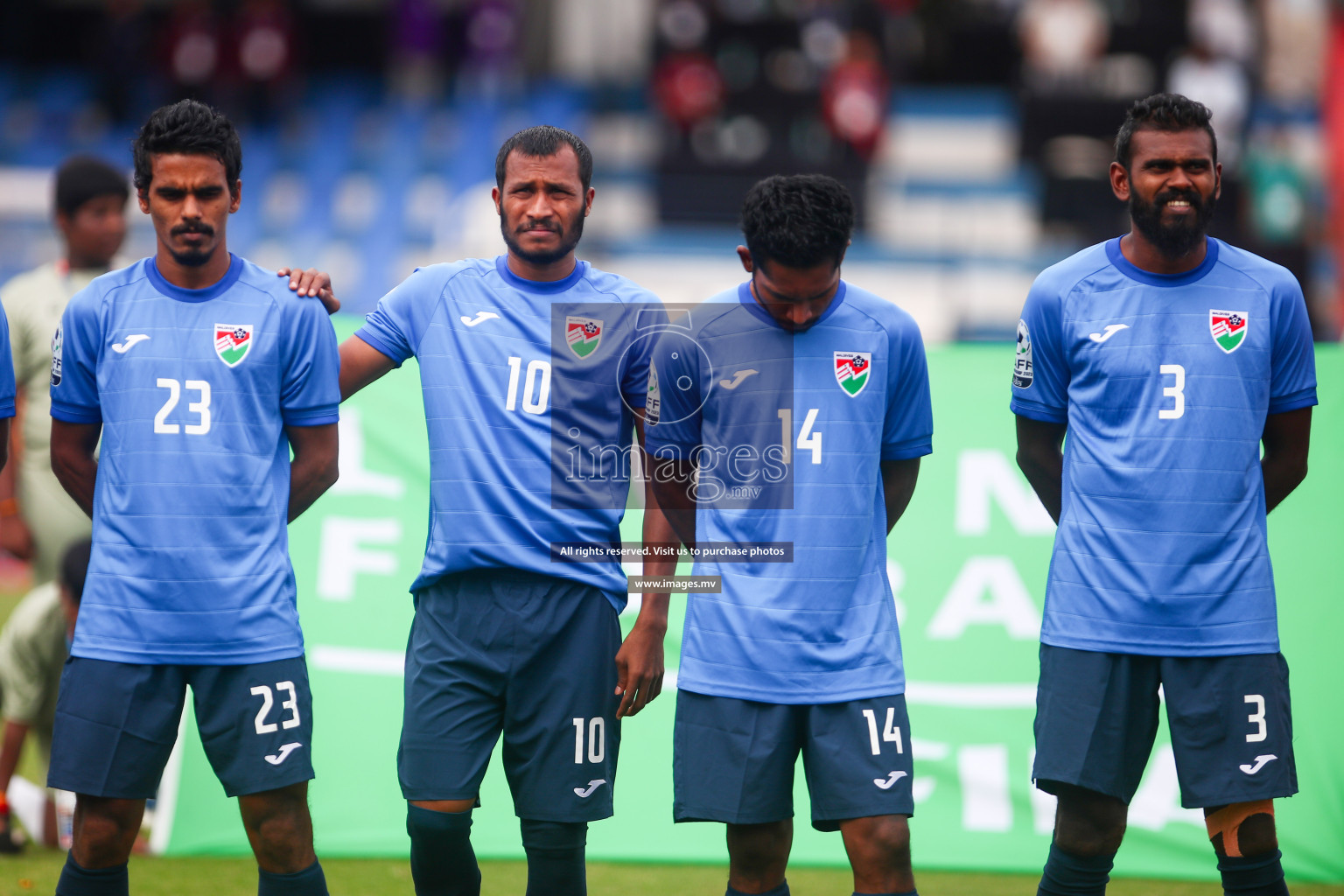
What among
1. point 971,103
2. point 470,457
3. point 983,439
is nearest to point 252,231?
point 971,103

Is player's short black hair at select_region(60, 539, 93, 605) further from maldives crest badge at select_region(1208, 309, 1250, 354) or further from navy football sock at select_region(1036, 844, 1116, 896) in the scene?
maldives crest badge at select_region(1208, 309, 1250, 354)

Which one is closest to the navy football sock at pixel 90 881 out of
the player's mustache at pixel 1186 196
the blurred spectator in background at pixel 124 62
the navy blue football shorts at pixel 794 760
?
the navy blue football shorts at pixel 794 760

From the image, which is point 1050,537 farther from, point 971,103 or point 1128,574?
point 971,103

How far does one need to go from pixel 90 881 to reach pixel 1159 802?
3.66 m

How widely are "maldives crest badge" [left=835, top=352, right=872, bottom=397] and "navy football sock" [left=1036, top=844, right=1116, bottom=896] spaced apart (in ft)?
4.54

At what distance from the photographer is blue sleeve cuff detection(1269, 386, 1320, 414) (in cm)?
403

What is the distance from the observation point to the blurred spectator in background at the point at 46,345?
5.66m

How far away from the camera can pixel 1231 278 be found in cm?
401

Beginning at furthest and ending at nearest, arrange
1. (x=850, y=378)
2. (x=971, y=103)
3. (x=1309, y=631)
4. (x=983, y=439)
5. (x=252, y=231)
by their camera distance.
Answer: (x=971, y=103) → (x=252, y=231) → (x=983, y=439) → (x=1309, y=631) → (x=850, y=378)

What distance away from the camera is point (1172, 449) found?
3898mm

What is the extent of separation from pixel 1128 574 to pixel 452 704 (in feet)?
6.02

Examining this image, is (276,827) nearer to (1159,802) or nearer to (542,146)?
(542,146)

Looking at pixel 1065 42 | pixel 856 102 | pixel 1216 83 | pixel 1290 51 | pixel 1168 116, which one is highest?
pixel 1290 51

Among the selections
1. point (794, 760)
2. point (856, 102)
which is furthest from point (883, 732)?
point (856, 102)
